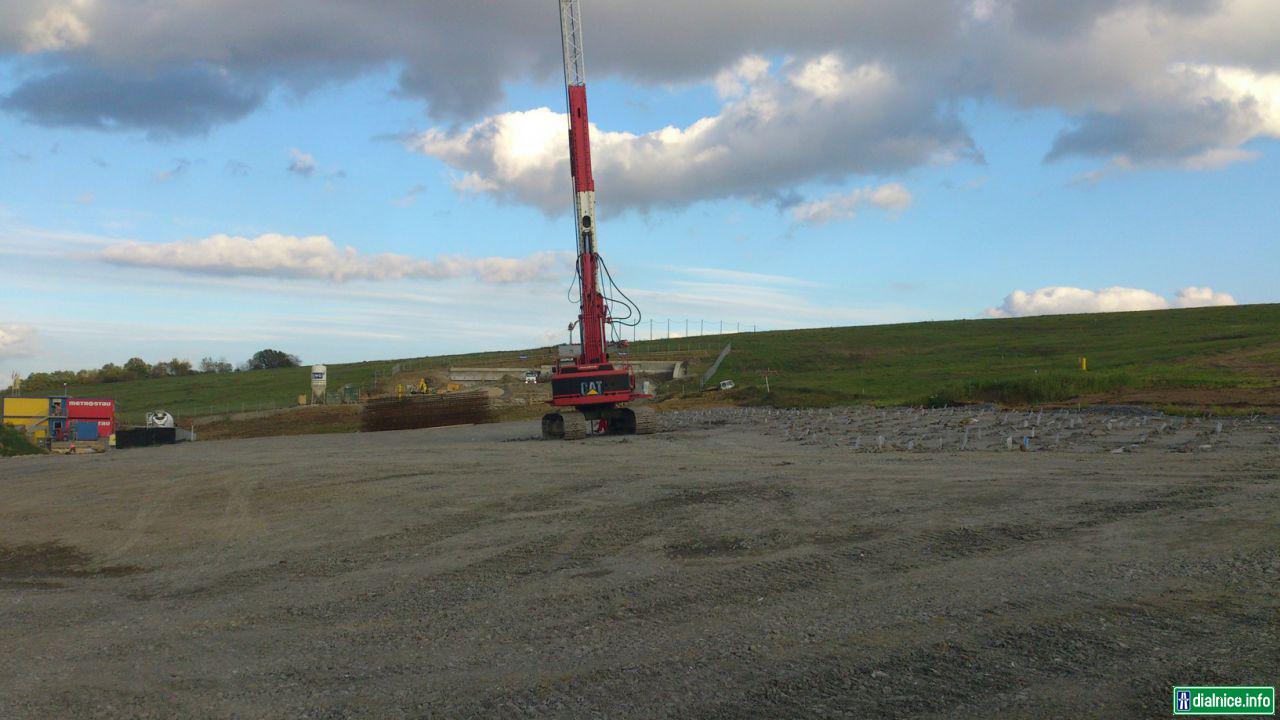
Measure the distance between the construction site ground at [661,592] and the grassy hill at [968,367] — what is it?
22956 millimetres

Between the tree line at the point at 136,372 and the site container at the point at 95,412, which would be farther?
the tree line at the point at 136,372

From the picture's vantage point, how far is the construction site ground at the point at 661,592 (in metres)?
6.58

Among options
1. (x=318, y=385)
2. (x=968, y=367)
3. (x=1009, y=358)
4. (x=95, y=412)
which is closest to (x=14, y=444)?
(x=95, y=412)

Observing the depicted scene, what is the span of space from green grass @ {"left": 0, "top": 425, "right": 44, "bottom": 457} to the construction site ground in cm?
2054

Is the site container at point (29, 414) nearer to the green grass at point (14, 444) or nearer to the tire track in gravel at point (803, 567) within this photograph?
the green grass at point (14, 444)

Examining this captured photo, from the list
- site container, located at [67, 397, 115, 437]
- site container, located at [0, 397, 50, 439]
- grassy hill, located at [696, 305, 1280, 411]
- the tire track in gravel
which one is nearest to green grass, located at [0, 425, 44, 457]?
site container, located at [0, 397, 50, 439]

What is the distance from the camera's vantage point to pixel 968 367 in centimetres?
6669

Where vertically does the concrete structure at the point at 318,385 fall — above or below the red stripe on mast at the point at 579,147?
below

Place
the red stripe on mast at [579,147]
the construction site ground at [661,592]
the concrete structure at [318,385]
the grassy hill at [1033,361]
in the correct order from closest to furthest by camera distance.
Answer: the construction site ground at [661,592] < the red stripe on mast at [579,147] < the grassy hill at [1033,361] < the concrete structure at [318,385]

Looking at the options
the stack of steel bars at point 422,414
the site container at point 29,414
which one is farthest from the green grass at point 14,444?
the stack of steel bars at point 422,414

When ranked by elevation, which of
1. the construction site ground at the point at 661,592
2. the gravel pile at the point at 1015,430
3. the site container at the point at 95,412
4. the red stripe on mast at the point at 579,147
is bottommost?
the construction site ground at the point at 661,592

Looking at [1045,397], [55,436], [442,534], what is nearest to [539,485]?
[442,534]

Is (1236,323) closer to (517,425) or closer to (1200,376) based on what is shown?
(1200,376)

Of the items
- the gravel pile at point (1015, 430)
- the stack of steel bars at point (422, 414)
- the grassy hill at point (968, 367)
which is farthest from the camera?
the stack of steel bars at point (422, 414)
